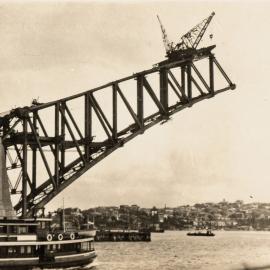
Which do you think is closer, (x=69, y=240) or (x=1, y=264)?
(x=1, y=264)

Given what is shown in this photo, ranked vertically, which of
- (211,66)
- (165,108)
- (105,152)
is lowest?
(105,152)

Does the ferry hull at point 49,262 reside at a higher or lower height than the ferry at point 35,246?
lower

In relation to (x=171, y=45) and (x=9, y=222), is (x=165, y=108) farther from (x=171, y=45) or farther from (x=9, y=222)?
(x=9, y=222)

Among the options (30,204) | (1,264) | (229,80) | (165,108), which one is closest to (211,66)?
(229,80)

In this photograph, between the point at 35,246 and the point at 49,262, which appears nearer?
the point at 35,246

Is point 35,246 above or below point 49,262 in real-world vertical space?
above

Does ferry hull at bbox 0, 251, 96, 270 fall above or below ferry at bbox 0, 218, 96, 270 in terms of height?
below

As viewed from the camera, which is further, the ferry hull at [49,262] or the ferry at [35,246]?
the ferry hull at [49,262]

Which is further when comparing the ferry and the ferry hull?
the ferry hull
